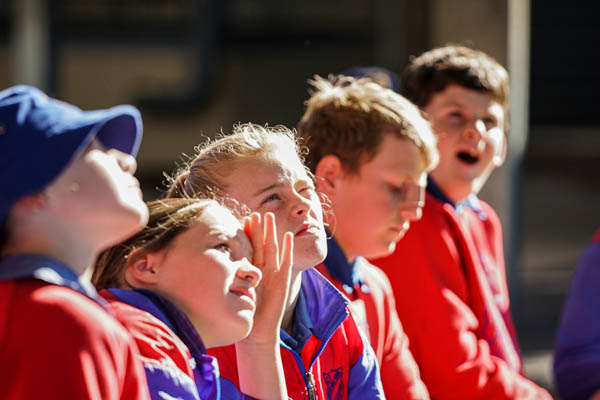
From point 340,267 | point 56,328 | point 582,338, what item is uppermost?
point 56,328

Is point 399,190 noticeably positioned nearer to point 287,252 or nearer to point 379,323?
point 379,323

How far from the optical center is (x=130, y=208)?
1.36 metres

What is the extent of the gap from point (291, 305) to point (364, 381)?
0.21 metres

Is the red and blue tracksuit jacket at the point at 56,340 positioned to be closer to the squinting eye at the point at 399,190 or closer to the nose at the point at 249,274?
the nose at the point at 249,274

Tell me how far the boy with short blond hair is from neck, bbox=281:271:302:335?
24cm

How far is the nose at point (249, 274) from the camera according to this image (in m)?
1.66

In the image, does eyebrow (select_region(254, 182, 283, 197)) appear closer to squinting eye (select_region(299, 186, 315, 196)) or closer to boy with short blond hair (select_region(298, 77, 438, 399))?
squinting eye (select_region(299, 186, 315, 196))

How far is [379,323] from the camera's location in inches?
91.6

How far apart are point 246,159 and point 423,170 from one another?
584 mm

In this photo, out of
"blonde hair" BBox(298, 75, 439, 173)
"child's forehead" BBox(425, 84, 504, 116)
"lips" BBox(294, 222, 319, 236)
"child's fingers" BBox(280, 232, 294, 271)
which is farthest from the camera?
"child's forehead" BBox(425, 84, 504, 116)

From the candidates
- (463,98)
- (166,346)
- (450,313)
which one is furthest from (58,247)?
(463,98)

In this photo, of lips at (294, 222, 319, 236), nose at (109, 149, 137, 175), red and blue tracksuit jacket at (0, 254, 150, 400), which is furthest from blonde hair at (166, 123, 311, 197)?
red and blue tracksuit jacket at (0, 254, 150, 400)

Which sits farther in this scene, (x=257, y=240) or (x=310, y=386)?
(x=310, y=386)

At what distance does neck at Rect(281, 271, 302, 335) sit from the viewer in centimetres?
194
